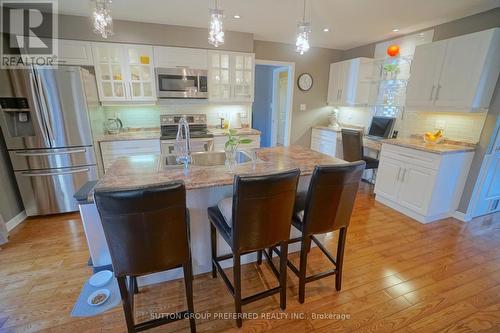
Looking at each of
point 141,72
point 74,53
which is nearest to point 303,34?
point 141,72

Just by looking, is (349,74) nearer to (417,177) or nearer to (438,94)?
(438,94)

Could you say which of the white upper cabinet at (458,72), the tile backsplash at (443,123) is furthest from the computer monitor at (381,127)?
the white upper cabinet at (458,72)

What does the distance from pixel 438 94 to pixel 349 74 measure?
1802 millimetres

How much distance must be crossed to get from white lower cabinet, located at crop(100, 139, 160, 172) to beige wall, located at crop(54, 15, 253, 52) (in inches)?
58.7

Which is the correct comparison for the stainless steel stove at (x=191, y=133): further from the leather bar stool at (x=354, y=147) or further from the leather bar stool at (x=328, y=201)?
the leather bar stool at (x=328, y=201)

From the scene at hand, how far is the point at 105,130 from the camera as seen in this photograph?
3621 mm

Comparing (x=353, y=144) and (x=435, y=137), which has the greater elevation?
(x=435, y=137)

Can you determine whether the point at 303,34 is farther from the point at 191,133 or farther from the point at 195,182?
the point at 191,133

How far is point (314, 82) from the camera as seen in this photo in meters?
4.93

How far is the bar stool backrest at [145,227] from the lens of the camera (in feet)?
3.55

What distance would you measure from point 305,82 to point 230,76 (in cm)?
181

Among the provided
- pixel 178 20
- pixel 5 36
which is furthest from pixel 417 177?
pixel 5 36

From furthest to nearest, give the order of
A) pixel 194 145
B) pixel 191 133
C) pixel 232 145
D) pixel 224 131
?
pixel 224 131, pixel 191 133, pixel 194 145, pixel 232 145

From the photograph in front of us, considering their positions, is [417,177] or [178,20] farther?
[178,20]
